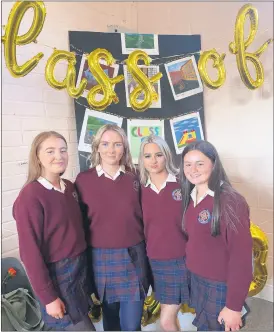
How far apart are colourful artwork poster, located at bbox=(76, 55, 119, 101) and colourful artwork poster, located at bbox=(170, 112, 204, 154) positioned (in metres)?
0.21

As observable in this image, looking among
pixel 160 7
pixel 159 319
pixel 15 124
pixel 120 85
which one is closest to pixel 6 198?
pixel 15 124

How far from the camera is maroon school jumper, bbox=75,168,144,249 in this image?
2.83 feet

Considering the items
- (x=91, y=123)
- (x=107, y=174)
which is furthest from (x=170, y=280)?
(x=91, y=123)

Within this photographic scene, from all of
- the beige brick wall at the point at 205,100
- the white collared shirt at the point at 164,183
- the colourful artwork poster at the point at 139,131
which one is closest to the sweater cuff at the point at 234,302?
the beige brick wall at the point at 205,100

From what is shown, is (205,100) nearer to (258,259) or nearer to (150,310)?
(258,259)

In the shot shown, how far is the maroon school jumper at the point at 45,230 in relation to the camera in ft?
2.66

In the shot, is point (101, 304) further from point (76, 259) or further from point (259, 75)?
point (259, 75)

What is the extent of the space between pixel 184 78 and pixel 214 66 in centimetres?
9

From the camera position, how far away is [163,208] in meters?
0.87

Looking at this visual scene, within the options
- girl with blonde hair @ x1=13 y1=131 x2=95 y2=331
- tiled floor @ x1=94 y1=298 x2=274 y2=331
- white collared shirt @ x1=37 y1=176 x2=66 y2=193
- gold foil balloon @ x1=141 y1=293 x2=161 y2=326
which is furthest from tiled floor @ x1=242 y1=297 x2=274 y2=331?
white collared shirt @ x1=37 y1=176 x2=66 y2=193

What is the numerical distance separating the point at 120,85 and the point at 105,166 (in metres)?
0.23

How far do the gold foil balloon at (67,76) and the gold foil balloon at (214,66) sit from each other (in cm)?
32

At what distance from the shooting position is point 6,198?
89cm

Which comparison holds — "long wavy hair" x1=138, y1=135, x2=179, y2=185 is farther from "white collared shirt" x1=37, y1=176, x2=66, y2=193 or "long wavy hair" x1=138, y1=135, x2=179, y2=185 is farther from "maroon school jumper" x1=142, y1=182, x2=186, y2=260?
"white collared shirt" x1=37, y1=176, x2=66, y2=193
